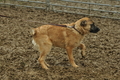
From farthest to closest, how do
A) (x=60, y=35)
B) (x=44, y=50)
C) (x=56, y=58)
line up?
(x=56, y=58)
(x=60, y=35)
(x=44, y=50)

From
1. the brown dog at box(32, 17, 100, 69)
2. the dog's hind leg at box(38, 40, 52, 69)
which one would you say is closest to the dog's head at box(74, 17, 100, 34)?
the brown dog at box(32, 17, 100, 69)

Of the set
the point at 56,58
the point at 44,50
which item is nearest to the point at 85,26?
the point at 44,50

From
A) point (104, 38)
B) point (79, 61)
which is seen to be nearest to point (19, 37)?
point (79, 61)

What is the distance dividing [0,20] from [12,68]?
14.2 ft

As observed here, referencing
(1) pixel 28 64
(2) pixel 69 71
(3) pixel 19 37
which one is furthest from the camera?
(3) pixel 19 37

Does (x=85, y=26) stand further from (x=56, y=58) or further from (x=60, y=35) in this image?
(x=56, y=58)

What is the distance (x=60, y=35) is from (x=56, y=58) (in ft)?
3.00

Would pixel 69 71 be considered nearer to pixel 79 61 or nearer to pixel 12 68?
pixel 79 61

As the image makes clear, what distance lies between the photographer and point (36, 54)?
20.0 feet

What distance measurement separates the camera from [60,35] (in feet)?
17.4

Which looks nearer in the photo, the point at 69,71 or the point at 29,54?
the point at 69,71

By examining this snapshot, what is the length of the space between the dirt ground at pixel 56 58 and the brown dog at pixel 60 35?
0.39 meters

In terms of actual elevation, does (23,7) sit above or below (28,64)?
above

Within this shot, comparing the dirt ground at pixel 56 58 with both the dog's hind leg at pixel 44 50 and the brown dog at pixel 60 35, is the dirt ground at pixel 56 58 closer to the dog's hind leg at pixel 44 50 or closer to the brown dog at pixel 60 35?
the dog's hind leg at pixel 44 50
